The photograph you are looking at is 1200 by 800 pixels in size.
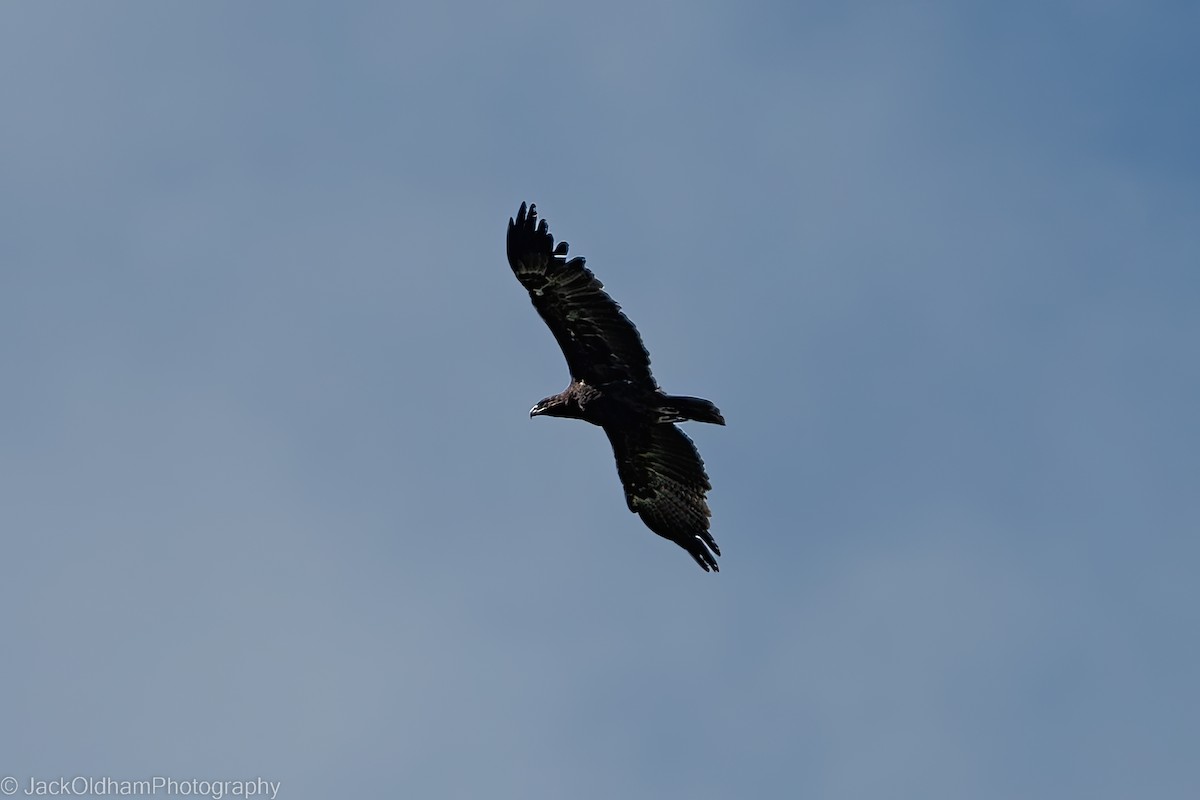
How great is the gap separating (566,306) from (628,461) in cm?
248

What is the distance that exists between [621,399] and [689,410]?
0.86 meters

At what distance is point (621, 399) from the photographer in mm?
21188

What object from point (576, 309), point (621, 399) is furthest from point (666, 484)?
point (576, 309)

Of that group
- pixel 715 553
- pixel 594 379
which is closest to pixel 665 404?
pixel 594 379

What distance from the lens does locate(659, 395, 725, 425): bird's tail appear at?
2066 centimetres

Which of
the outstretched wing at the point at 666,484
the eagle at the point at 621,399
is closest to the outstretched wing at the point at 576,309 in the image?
the eagle at the point at 621,399

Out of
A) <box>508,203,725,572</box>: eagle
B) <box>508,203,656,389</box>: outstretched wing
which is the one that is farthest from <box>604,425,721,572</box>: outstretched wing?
<box>508,203,656,389</box>: outstretched wing

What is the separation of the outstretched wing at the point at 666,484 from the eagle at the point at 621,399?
0.5 inches

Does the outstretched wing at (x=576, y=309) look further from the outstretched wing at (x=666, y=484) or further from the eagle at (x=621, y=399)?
the outstretched wing at (x=666, y=484)

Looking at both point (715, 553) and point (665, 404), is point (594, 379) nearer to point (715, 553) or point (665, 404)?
point (665, 404)

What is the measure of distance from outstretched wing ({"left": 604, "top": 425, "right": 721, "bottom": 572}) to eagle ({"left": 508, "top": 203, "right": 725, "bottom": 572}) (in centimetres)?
1

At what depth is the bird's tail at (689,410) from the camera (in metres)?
20.7

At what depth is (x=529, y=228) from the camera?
67.1 ft

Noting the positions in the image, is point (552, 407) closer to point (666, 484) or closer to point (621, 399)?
point (621, 399)
